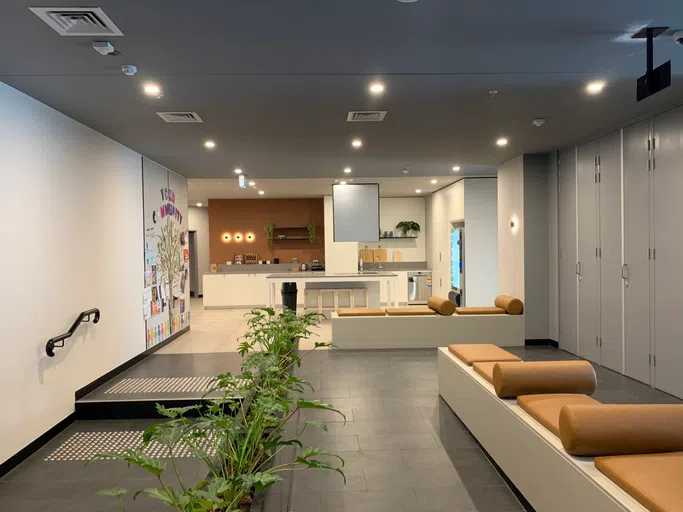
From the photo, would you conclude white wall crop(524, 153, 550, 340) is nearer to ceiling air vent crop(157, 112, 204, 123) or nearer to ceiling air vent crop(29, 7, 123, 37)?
ceiling air vent crop(157, 112, 204, 123)

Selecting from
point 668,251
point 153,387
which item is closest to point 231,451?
point 153,387

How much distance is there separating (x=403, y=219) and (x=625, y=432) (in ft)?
36.7

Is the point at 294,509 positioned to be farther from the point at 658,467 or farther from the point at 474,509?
the point at 658,467

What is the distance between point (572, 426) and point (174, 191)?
7.11 m

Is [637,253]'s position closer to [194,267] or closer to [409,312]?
[409,312]

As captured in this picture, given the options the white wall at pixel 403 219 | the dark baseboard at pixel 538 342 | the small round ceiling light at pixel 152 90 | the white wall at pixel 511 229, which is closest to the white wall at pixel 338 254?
the white wall at pixel 403 219

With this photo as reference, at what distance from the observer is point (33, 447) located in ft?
12.4

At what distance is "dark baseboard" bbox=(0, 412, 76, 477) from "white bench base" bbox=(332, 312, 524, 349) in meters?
3.72

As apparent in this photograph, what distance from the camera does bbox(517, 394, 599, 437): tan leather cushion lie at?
8.45 feet

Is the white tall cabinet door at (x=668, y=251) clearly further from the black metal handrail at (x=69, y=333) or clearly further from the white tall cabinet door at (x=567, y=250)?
the black metal handrail at (x=69, y=333)

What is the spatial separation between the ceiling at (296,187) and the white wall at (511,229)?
2013 mm

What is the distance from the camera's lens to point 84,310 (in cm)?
480

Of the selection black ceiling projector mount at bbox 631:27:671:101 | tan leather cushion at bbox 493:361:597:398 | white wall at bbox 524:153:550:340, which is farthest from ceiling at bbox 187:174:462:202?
tan leather cushion at bbox 493:361:597:398

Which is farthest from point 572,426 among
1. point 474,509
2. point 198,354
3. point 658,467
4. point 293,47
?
point 198,354
